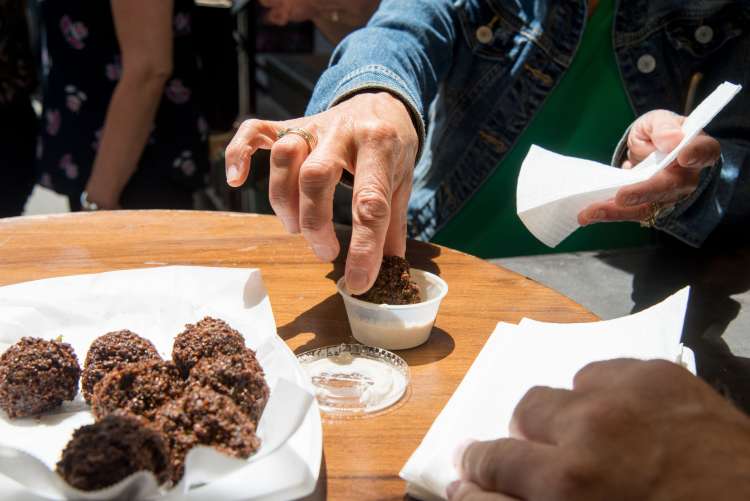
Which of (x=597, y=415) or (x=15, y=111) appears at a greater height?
(x=597, y=415)

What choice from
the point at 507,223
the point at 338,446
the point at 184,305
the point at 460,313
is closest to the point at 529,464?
the point at 338,446

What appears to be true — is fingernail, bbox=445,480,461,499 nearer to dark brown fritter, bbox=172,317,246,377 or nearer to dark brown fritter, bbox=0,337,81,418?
dark brown fritter, bbox=172,317,246,377

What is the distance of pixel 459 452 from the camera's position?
2.67ft

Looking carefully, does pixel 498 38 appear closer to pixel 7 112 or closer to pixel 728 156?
pixel 728 156

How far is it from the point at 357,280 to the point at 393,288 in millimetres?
84

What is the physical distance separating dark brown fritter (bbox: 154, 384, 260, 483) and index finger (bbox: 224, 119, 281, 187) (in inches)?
19.9

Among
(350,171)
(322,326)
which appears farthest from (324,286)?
(350,171)

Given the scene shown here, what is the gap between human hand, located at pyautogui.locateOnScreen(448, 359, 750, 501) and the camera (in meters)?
0.66

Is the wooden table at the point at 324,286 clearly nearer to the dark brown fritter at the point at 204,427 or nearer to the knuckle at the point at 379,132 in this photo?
the dark brown fritter at the point at 204,427

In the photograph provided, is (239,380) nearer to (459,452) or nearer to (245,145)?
(459,452)

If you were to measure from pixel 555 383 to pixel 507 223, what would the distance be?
3.78 ft

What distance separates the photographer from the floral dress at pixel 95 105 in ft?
7.85

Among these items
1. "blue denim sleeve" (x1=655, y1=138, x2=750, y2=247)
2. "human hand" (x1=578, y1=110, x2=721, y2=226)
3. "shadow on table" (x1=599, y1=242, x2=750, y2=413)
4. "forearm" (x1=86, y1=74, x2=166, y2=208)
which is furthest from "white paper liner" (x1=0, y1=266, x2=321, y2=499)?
Answer: "forearm" (x1=86, y1=74, x2=166, y2=208)

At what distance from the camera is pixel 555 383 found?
1040 mm
